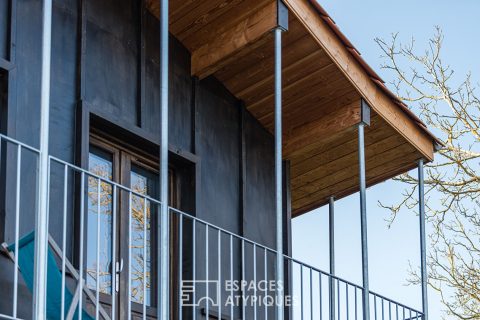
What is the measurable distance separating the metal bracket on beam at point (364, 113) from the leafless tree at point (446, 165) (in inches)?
242

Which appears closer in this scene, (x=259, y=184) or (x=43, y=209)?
(x=43, y=209)

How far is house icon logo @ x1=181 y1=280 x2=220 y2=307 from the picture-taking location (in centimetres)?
925

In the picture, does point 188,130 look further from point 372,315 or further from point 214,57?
point 372,315

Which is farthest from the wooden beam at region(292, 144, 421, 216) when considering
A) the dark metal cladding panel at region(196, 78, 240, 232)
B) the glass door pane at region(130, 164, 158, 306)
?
the glass door pane at region(130, 164, 158, 306)

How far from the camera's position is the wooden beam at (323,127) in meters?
10.4

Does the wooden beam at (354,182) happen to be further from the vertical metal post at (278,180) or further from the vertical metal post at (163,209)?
the vertical metal post at (163,209)

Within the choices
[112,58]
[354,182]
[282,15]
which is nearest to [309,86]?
[282,15]

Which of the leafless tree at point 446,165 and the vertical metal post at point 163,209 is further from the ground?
the leafless tree at point 446,165

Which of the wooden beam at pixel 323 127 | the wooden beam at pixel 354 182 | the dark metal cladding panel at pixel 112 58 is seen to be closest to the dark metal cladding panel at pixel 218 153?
the wooden beam at pixel 323 127

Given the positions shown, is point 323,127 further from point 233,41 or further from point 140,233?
point 140,233

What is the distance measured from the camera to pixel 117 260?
866 cm

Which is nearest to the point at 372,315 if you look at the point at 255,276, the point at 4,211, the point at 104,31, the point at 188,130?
the point at 255,276

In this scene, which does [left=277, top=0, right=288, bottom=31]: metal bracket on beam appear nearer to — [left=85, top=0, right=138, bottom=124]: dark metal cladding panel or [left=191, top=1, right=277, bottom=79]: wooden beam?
[left=191, top=1, right=277, bottom=79]: wooden beam

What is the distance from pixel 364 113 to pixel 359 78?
335 mm
